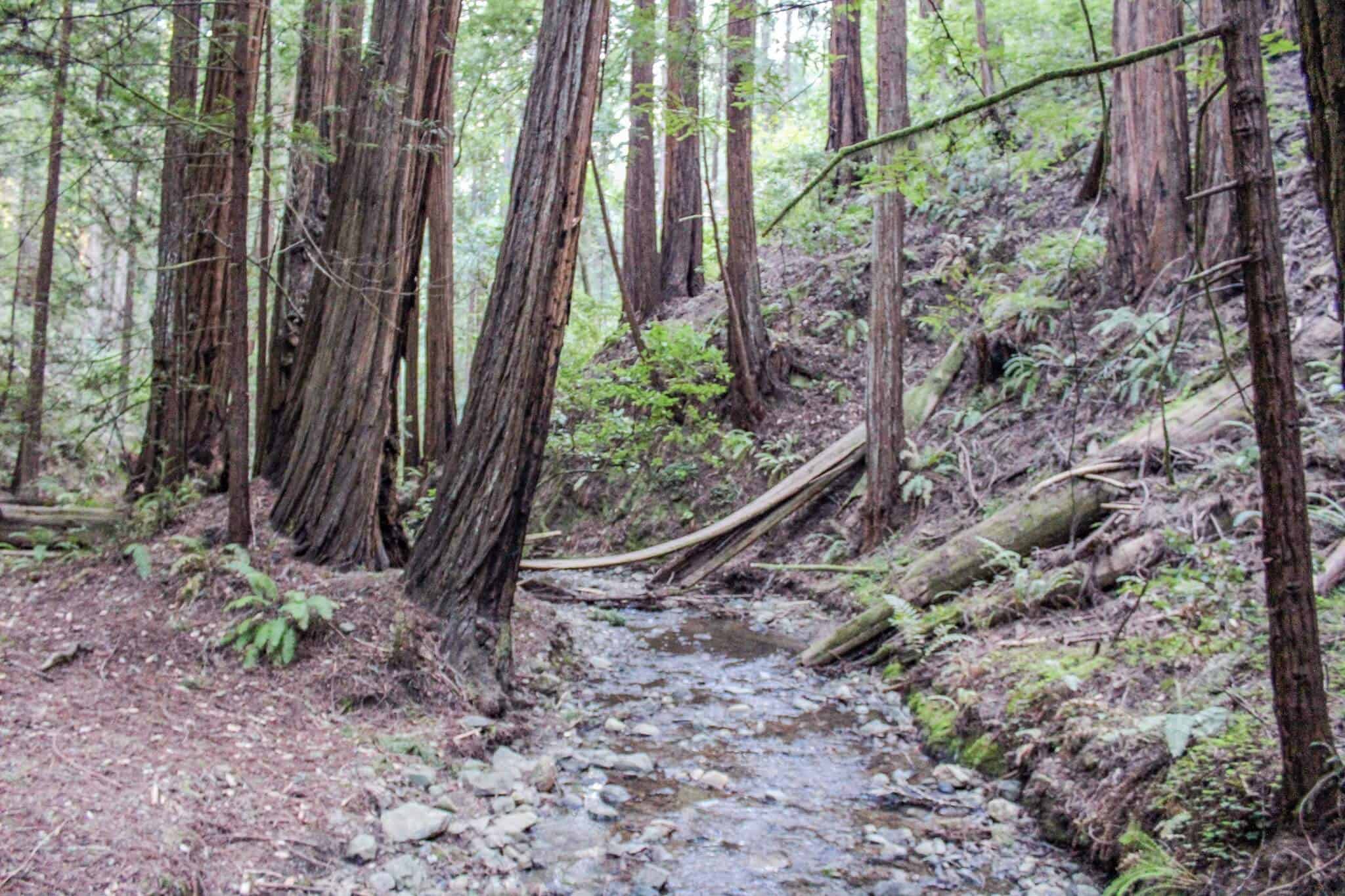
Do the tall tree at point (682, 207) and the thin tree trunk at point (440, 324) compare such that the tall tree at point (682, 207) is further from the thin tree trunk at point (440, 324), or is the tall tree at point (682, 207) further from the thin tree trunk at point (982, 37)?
the thin tree trunk at point (982, 37)

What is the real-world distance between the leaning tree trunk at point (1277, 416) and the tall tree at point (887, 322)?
5419 mm

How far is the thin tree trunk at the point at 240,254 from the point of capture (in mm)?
5383

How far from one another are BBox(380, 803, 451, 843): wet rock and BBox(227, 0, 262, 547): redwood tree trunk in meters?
2.68

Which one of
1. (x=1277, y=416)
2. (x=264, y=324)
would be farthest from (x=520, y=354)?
(x=264, y=324)

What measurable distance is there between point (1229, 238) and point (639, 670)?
5872mm

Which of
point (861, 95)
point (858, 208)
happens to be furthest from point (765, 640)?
point (861, 95)

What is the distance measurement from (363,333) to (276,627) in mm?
2215

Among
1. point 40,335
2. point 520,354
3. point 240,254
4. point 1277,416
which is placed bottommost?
point 1277,416

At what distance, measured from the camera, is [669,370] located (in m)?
12.6

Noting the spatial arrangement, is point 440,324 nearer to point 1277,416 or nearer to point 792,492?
point 792,492

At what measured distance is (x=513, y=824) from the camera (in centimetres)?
397

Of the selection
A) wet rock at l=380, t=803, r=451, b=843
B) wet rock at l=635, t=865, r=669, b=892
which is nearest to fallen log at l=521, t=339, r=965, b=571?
wet rock at l=380, t=803, r=451, b=843

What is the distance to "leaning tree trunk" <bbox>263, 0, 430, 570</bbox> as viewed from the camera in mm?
6133

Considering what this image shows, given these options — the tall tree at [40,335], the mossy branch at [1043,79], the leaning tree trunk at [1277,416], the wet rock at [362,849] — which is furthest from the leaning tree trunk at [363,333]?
the leaning tree trunk at [1277,416]
